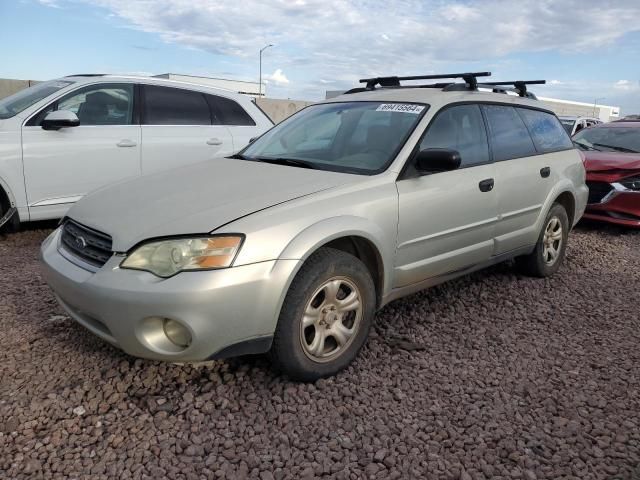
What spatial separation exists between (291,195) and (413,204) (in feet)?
2.74

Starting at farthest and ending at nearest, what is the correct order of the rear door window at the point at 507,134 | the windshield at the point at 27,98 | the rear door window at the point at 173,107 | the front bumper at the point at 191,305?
the rear door window at the point at 173,107, the windshield at the point at 27,98, the rear door window at the point at 507,134, the front bumper at the point at 191,305

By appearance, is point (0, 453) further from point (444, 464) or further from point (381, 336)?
point (381, 336)

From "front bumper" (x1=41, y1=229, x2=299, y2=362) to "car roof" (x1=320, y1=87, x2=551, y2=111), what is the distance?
1773mm

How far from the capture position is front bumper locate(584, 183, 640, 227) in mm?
6855

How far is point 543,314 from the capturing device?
4160 mm

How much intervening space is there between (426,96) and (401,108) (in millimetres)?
234

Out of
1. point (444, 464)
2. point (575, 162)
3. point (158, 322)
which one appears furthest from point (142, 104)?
point (444, 464)

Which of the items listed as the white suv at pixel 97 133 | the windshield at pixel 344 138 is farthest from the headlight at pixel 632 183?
the white suv at pixel 97 133

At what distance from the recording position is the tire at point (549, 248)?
15.8 ft

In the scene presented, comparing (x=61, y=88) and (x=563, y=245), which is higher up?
(x=61, y=88)

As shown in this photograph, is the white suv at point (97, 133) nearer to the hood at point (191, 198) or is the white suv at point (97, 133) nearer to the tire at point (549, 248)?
the hood at point (191, 198)

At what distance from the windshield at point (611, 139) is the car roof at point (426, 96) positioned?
4092 mm

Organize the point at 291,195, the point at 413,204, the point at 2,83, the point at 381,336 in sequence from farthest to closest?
the point at 2,83, the point at 381,336, the point at 413,204, the point at 291,195

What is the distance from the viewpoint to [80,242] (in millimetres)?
2961
